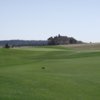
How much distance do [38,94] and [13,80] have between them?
2618mm

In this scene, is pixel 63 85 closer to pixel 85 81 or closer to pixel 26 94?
pixel 85 81

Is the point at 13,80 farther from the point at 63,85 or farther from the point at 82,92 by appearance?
the point at 82,92

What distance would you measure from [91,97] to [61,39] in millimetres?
141569

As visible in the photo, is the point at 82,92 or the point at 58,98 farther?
the point at 82,92

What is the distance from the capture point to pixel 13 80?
13414mm

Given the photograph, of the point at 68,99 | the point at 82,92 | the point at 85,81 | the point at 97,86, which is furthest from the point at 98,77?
the point at 68,99

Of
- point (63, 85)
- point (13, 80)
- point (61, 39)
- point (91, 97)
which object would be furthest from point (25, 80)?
point (61, 39)

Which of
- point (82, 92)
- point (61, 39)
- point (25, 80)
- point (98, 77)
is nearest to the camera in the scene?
point (82, 92)

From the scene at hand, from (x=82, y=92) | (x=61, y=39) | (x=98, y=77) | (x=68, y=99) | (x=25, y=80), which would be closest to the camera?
(x=68, y=99)

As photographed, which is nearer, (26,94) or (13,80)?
(26,94)

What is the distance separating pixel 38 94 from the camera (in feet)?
36.3

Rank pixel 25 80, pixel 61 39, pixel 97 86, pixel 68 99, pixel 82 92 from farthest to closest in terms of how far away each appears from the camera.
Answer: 1. pixel 61 39
2. pixel 25 80
3. pixel 97 86
4. pixel 82 92
5. pixel 68 99

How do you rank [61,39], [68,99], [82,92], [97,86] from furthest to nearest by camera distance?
[61,39] < [97,86] < [82,92] < [68,99]

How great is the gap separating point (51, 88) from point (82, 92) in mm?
1255
